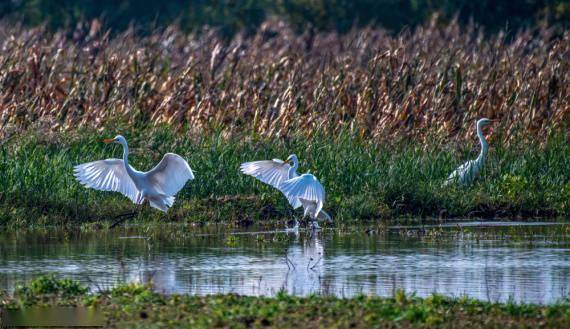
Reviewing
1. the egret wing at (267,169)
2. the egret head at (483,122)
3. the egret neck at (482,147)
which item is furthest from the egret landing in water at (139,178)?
the egret head at (483,122)

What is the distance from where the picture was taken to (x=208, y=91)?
17422 millimetres

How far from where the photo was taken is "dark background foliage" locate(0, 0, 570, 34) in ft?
112

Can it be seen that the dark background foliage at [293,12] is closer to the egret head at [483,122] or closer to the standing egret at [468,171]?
the egret head at [483,122]

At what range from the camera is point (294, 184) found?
12.3m

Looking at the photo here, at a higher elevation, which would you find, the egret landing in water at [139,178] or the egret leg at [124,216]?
the egret landing in water at [139,178]

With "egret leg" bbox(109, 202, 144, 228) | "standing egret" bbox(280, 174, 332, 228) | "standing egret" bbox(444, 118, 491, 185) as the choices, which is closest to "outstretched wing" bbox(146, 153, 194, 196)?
"egret leg" bbox(109, 202, 144, 228)

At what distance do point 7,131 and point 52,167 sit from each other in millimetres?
1326

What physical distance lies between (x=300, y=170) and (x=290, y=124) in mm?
1820

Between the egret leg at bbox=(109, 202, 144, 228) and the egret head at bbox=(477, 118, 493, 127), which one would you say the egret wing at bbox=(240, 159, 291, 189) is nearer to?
the egret leg at bbox=(109, 202, 144, 228)

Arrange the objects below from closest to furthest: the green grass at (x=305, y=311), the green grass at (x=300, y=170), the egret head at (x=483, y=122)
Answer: the green grass at (x=305, y=311) → the green grass at (x=300, y=170) → the egret head at (x=483, y=122)

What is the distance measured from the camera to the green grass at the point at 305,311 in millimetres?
7047

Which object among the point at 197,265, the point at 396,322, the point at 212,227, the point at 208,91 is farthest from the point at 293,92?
the point at 396,322

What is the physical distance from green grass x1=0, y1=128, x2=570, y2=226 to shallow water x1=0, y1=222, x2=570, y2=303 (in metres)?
0.76

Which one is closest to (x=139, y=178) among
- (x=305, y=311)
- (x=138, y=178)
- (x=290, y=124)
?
(x=138, y=178)
